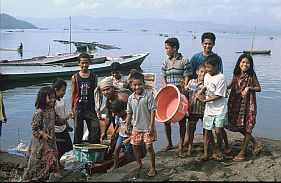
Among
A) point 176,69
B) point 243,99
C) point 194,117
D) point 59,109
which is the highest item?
point 176,69

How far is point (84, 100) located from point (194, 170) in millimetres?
2154

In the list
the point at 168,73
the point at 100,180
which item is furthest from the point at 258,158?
the point at 100,180

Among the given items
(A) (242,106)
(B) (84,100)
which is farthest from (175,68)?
(B) (84,100)

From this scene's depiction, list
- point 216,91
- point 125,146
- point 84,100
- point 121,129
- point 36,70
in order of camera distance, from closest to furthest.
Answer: point 216,91 < point 121,129 < point 125,146 < point 84,100 < point 36,70

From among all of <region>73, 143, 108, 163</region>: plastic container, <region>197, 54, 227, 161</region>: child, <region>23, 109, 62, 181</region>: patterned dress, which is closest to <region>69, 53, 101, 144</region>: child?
<region>73, 143, 108, 163</region>: plastic container

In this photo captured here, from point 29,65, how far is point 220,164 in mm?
19267

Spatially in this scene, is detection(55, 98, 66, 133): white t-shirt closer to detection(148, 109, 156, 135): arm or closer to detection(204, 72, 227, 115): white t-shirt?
detection(148, 109, 156, 135): arm

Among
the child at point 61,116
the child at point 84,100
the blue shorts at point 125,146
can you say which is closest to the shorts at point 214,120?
the blue shorts at point 125,146

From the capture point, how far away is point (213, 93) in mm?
5691

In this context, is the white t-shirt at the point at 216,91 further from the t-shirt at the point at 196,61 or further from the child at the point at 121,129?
the child at the point at 121,129

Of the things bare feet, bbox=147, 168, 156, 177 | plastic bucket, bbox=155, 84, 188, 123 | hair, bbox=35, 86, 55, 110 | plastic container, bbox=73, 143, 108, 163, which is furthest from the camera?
plastic bucket, bbox=155, 84, 188, 123

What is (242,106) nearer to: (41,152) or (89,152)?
(89,152)

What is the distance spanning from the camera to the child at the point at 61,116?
225 inches

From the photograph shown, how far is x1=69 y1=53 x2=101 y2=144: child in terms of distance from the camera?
638 cm
